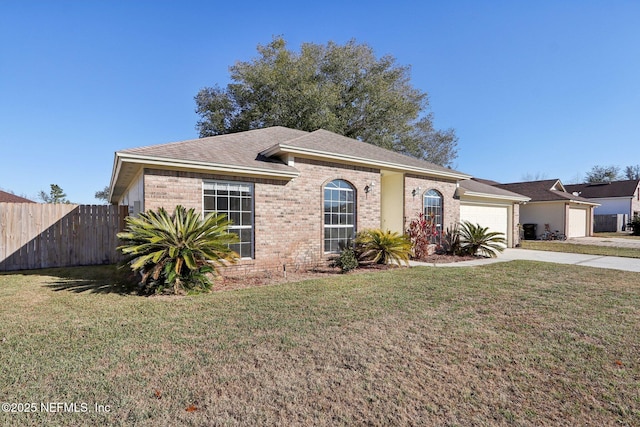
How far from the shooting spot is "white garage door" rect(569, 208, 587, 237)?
23945mm

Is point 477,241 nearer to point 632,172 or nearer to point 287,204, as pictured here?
point 287,204

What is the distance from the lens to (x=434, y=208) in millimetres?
13555

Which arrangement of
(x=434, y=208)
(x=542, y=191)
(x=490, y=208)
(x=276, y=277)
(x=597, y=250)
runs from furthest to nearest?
1. (x=542, y=191)
2. (x=490, y=208)
3. (x=597, y=250)
4. (x=434, y=208)
5. (x=276, y=277)

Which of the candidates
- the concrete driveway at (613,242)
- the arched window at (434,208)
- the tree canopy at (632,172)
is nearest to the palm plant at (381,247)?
the arched window at (434,208)

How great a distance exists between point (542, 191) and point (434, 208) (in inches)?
661

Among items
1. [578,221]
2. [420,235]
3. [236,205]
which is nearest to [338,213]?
[236,205]

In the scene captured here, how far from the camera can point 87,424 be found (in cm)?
238

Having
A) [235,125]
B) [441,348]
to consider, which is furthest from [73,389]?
[235,125]

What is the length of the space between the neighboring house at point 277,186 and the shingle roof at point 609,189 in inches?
1456

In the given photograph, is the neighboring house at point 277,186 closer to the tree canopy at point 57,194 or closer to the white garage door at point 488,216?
the white garage door at point 488,216

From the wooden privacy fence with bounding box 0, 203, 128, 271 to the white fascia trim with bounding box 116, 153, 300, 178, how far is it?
17.3 ft

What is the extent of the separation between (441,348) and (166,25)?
13.8 m

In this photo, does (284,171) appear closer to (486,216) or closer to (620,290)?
(620,290)

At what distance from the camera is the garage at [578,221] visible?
24.0 m
